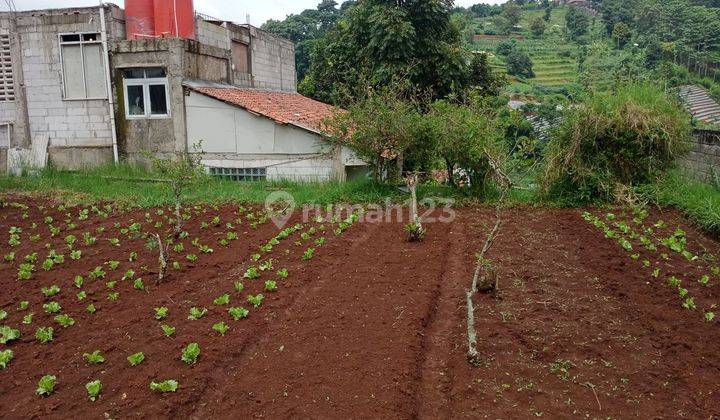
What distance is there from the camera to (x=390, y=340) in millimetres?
4992

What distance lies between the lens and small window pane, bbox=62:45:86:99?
1471 cm

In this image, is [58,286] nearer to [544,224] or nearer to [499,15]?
[544,224]

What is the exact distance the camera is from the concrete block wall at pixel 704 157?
10195 millimetres

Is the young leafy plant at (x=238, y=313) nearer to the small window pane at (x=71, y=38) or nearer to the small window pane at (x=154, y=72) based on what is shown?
the small window pane at (x=154, y=72)

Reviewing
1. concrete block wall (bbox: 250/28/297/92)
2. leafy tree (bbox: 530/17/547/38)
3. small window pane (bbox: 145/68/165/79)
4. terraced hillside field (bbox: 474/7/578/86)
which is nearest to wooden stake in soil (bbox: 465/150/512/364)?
small window pane (bbox: 145/68/165/79)

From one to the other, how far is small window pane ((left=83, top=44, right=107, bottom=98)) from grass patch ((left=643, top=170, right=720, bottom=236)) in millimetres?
13731

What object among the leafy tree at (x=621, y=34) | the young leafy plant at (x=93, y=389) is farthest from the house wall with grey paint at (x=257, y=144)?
the leafy tree at (x=621, y=34)

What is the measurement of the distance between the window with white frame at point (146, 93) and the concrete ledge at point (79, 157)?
130cm

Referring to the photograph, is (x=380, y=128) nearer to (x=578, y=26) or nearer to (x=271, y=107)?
(x=271, y=107)

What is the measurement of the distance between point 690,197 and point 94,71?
14.6 metres

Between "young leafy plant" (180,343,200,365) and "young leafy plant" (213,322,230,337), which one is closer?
"young leafy plant" (180,343,200,365)

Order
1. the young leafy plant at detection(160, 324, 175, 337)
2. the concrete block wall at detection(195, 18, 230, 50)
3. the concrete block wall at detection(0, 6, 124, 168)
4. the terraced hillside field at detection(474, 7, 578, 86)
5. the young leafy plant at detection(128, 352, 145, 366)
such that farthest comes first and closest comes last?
the terraced hillside field at detection(474, 7, 578, 86) < the concrete block wall at detection(195, 18, 230, 50) < the concrete block wall at detection(0, 6, 124, 168) < the young leafy plant at detection(160, 324, 175, 337) < the young leafy plant at detection(128, 352, 145, 366)

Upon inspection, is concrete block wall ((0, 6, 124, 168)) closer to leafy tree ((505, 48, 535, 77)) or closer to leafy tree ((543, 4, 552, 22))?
leafy tree ((505, 48, 535, 77))

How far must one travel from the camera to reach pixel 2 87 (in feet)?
49.8
